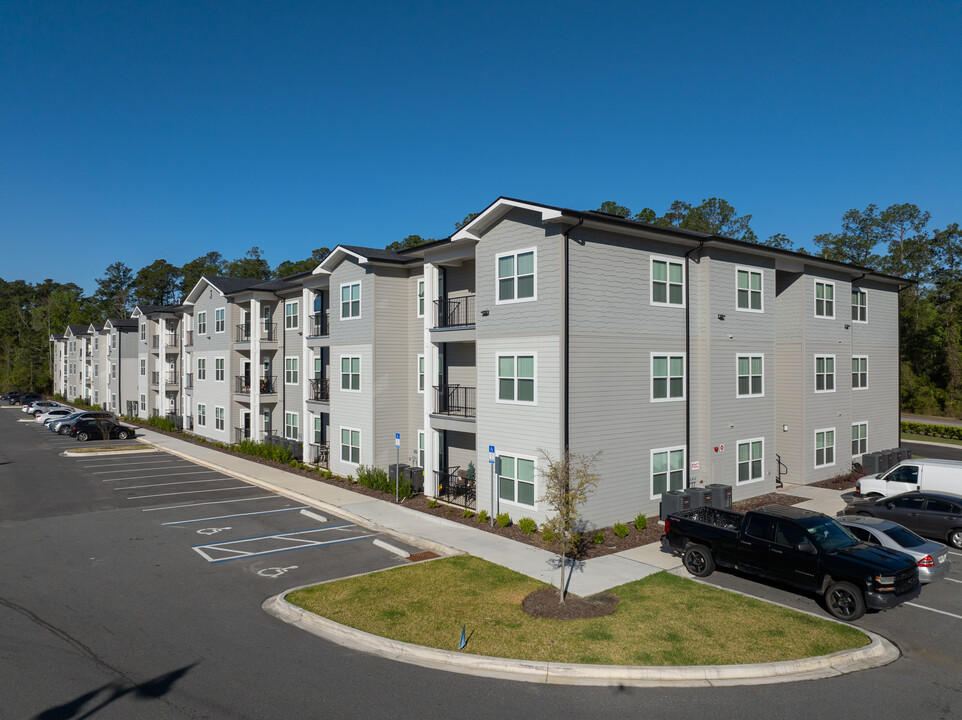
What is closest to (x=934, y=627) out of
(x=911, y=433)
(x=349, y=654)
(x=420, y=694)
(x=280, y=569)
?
(x=420, y=694)

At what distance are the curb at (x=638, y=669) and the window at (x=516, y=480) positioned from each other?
27.8 ft

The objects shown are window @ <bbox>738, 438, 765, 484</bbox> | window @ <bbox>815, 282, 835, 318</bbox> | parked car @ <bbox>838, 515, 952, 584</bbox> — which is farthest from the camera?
window @ <bbox>815, 282, 835, 318</bbox>

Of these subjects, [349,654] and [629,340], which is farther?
[629,340]

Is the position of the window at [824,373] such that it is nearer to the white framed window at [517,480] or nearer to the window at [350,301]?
the white framed window at [517,480]

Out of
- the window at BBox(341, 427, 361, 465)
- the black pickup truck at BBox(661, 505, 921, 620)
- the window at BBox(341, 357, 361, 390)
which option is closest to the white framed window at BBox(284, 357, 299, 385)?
the window at BBox(341, 357, 361, 390)

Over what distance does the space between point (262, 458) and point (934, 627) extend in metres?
29.9

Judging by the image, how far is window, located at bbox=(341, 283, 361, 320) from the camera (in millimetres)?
26469

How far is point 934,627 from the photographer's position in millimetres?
11766

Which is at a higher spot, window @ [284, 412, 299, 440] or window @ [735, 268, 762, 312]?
window @ [735, 268, 762, 312]

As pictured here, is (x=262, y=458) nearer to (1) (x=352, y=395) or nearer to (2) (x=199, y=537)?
(1) (x=352, y=395)

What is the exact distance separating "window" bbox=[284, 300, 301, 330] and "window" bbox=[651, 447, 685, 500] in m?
22.2

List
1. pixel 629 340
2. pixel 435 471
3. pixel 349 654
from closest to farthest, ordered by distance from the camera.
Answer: pixel 349 654 → pixel 629 340 → pixel 435 471

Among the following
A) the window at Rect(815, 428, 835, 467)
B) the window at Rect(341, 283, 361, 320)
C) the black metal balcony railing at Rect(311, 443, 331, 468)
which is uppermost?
the window at Rect(341, 283, 361, 320)

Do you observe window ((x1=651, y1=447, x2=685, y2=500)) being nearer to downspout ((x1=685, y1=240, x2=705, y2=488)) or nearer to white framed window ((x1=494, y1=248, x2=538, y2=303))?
downspout ((x1=685, y1=240, x2=705, y2=488))
